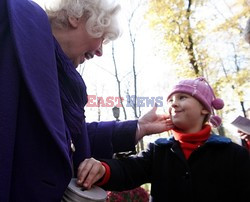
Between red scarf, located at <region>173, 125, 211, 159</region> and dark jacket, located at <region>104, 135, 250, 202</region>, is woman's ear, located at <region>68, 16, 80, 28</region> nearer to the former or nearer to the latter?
dark jacket, located at <region>104, 135, 250, 202</region>

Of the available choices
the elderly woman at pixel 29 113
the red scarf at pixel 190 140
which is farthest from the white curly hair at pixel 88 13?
the red scarf at pixel 190 140

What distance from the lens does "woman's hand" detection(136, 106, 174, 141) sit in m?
2.12

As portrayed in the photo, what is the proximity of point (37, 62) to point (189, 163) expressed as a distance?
1469 millimetres

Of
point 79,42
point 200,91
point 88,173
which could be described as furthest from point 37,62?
point 200,91

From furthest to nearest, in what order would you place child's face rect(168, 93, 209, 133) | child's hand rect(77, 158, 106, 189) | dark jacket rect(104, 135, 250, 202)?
child's face rect(168, 93, 209, 133) < dark jacket rect(104, 135, 250, 202) < child's hand rect(77, 158, 106, 189)

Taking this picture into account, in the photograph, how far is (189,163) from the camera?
2.12 metres

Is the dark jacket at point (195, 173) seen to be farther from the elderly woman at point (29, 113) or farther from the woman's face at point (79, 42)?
the elderly woman at point (29, 113)

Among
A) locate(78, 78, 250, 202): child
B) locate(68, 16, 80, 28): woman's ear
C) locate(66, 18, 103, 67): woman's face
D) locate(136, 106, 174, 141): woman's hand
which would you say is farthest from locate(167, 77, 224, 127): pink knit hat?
locate(68, 16, 80, 28): woman's ear

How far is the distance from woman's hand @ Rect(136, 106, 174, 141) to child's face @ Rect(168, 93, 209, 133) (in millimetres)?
57

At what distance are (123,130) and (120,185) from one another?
14.8 inches

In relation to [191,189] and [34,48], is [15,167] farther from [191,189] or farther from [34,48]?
[191,189]

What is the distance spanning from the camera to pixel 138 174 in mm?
2107

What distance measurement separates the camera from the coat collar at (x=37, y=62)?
1.01 m

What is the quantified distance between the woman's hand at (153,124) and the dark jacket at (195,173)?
166 mm
